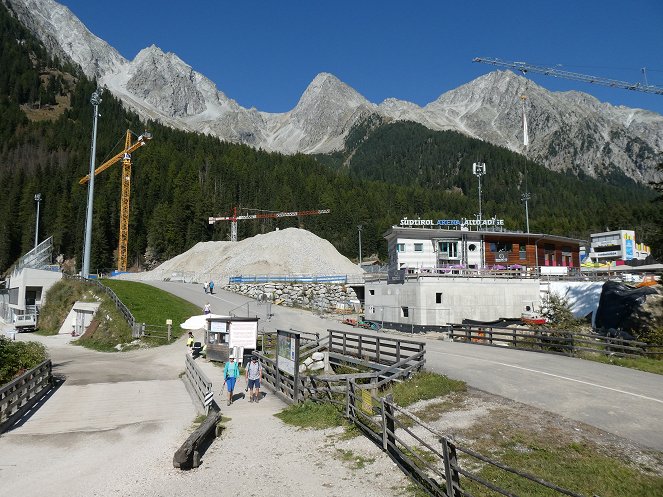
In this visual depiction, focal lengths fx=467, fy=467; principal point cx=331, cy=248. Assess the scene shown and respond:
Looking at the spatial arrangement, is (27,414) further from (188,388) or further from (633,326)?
(633,326)

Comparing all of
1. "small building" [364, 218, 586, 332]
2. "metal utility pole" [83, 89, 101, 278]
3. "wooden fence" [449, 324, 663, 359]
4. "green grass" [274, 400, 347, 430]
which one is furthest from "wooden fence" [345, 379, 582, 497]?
"metal utility pole" [83, 89, 101, 278]

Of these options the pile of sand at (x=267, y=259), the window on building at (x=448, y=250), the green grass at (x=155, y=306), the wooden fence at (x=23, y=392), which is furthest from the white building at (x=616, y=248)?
the wooden fence at (x=23, y=392)

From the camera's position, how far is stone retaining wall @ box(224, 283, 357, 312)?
59594mm

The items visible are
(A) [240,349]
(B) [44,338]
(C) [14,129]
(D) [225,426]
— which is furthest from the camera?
(C) [14,129]

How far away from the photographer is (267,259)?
82750 mm

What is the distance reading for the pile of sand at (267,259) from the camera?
8144 centimetres

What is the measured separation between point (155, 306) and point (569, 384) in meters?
38.7

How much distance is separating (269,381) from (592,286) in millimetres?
30278

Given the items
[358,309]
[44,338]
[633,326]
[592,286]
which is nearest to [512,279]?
[592,286]

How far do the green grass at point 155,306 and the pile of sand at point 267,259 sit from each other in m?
25.7

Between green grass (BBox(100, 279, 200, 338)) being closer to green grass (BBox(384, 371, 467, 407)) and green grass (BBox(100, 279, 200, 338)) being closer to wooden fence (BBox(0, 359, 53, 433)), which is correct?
wooden fence (BBox(0, 359, 53, 433))

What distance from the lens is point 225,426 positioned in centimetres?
1482

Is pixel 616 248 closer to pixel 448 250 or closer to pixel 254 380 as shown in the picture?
pixel 448 250

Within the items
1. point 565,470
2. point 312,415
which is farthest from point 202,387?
point 565,470
